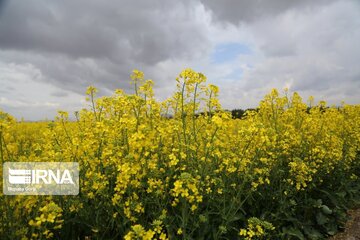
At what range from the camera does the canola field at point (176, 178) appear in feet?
9.15

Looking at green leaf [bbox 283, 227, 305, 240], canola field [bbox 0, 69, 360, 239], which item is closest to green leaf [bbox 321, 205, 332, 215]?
canola field [bbox 0, 69, 360, 239]

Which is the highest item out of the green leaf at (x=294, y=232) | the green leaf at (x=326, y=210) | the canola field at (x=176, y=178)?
the canola field at (x=176, y=178)

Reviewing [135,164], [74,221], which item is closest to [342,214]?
[135,164]

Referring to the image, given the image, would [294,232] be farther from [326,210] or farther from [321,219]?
[326,210]

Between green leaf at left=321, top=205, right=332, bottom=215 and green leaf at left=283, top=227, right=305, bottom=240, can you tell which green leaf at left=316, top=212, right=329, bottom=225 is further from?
green leaf at left=283, top=227, right=305, bottom=240

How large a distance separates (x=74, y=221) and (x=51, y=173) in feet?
1.84

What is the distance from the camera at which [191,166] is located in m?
3.37

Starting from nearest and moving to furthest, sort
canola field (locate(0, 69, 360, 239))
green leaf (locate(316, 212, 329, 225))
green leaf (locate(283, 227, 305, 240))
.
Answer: canola field (locate(0, 69, 360, 239)) < green leaf (locate(283, 227, 305, 240)) < green leaf (locate(316, 212, 329, 225))

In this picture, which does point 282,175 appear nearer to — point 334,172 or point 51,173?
point 334,172

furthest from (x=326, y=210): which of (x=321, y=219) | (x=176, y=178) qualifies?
(x=176, y=178)

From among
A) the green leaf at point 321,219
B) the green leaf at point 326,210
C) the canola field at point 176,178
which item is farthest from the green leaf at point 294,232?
the green leaf at point 326,210

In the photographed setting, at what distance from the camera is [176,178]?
3512 millimetres

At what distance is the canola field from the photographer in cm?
279

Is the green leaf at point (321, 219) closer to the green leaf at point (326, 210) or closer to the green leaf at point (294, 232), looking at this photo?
the green leaf at point (326, 210)
